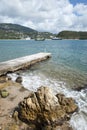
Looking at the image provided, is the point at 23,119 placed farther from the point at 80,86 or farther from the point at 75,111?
the point at 80,86

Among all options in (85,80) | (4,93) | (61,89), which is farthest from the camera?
(85,80)

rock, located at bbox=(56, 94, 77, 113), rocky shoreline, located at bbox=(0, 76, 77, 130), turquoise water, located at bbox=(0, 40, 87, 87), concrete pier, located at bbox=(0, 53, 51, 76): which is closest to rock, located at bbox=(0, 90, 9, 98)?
rocky shoreline, located at bbox=(0, 76, 77, 130)

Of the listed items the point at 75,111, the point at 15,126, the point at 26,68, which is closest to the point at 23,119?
the point at 15,126

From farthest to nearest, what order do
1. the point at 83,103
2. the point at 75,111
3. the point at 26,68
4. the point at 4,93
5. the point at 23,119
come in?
the point at 26,68 < the point at 4,93 < the point at 83,103 < the point at 75,111 < the point at 23,119

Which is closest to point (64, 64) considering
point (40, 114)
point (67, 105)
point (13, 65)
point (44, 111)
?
point (13, 65)

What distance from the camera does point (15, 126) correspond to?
9.90 metres

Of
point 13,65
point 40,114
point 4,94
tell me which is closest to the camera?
point 40,114

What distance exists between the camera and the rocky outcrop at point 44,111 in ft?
33.7

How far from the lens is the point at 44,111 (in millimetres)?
10469

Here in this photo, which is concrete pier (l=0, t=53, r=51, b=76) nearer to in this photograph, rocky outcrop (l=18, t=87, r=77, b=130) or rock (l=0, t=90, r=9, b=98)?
rock (l=0, t=90, r=9, b=98)

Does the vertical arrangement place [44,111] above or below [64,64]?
above

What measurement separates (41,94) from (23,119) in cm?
182

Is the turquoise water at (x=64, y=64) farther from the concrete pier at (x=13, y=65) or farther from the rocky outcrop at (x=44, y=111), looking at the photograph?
the rocky outcrop at (x=44, y=111)

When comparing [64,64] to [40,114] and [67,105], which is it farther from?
[40,114]
